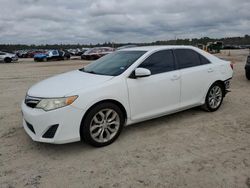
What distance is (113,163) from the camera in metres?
3.47

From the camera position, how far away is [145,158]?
3.58m

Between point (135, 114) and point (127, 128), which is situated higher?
point (135, 114)

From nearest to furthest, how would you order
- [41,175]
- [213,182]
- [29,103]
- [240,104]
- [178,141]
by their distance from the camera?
[213,182] < [41,175] < [29,103] < [178,141] < [240,104]

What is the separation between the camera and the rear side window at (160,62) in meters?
4.55

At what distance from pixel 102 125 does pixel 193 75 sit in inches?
88.1

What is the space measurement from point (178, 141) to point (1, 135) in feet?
10.3

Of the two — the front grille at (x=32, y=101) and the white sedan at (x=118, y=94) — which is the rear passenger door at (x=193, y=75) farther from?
the front grille at (x=32, y=101)

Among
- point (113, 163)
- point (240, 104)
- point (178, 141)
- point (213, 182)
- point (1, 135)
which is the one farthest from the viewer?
point (240, 104)

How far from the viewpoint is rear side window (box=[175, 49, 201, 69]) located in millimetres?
5031

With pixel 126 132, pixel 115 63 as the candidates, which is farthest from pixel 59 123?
pixel 115 63

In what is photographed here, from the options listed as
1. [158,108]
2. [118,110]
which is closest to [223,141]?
[158,108]

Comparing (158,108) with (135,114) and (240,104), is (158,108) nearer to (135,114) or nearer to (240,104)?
(135,114)

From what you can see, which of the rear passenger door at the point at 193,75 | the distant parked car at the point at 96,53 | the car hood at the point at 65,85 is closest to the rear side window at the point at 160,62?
the rear passenger door at the point at 193,75

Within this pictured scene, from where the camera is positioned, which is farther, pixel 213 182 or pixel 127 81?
pixel 127 81
